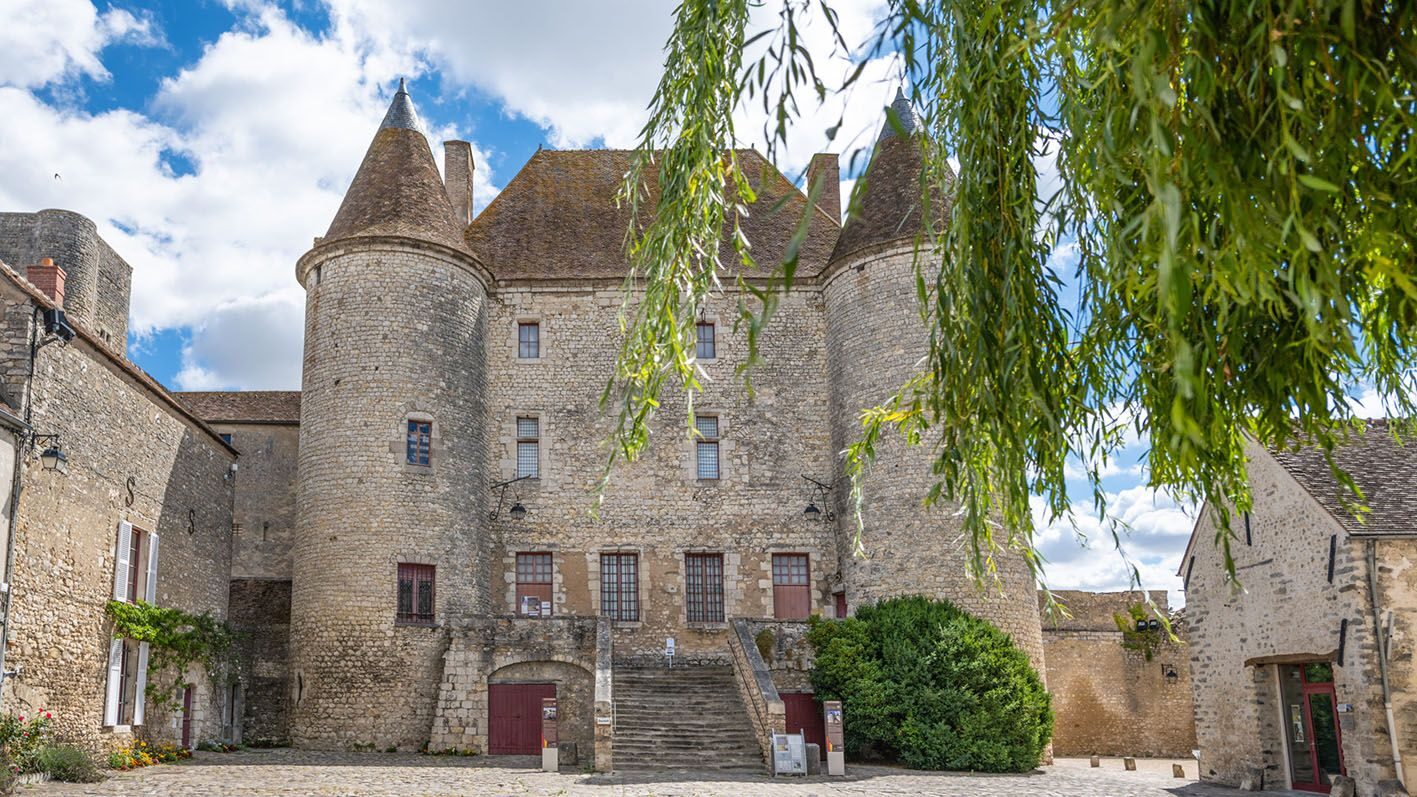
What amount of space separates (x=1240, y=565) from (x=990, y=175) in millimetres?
13271

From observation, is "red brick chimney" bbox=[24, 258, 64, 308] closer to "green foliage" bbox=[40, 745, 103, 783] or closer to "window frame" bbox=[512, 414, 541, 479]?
"green foliage" bbox=[40, 745, 103, 783]

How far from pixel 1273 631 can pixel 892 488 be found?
6.32 meters

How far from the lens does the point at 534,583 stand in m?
21.3

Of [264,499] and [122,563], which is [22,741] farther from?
[264,499]

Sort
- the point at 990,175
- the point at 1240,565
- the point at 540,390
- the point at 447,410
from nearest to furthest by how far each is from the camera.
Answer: the point at 990,175 → the point at 1240,565 → the point at 447,410 → the point at 540,390

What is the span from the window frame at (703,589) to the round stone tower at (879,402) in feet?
7.17

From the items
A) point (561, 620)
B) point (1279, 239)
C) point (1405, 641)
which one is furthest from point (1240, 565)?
point (1279, 239)

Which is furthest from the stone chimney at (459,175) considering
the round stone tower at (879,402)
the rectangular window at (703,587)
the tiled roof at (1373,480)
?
the tiled roof at (1373,480)

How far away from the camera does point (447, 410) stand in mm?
20109

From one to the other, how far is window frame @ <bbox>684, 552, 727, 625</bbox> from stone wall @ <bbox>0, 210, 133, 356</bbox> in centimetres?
1079

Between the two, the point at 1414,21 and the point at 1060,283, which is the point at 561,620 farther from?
the point at 1414,21

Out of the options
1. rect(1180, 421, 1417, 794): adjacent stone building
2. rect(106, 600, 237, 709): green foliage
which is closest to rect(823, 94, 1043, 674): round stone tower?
rect(1180, 421, 1417, 794): adjacent stone building

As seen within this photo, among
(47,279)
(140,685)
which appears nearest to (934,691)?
(140,685)

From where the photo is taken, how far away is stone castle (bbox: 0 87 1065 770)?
17609mm
